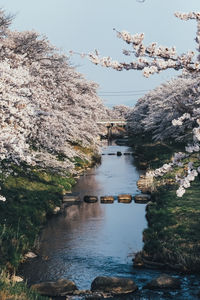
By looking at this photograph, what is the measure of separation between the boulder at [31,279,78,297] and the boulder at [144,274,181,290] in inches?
125

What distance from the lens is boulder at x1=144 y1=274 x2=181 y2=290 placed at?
18.4m

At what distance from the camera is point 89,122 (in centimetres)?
4609

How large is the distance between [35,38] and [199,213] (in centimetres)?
1878

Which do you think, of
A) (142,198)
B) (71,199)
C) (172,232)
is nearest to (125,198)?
(142,198)

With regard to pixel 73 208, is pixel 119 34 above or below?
above

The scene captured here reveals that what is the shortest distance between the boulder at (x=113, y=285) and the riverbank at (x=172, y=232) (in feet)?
8.79

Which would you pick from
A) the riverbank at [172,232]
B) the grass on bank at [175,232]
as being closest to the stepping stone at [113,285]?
the riverbank at [172,232]

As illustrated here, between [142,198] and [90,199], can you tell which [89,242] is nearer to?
[90,199]

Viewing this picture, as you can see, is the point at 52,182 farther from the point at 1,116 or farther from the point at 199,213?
the point at 1,116

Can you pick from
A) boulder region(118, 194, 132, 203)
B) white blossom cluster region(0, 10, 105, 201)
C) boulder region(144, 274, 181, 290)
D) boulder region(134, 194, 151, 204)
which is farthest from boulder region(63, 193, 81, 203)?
boulder region(144, 274, 181, 290)

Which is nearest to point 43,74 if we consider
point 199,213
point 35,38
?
point 35,38

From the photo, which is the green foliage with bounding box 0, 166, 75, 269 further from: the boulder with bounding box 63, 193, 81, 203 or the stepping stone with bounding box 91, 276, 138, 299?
the stepping stone with bounding box 91, 276, 138, 299

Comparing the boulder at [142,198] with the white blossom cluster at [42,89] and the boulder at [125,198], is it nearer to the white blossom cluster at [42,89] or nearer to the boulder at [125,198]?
the boulder at [125,198]

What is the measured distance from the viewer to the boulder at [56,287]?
59.4ft
